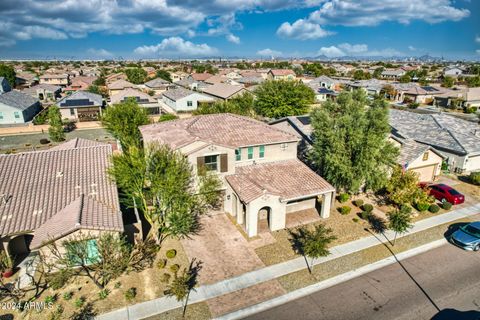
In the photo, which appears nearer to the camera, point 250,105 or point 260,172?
point 260,172

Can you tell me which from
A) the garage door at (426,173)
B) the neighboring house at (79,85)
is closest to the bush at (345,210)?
the garage door at (426,173)

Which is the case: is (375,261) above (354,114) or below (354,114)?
below

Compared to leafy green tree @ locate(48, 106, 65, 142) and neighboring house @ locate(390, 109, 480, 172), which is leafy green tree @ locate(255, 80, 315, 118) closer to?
neighboring house @ locate(390, 109, 480, 172)

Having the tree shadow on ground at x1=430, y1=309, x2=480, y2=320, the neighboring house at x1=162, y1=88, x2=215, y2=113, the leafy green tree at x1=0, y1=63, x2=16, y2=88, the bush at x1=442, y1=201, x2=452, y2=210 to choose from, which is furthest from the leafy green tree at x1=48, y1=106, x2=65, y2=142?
the leafy green tree at x1=0, y1=63, x2=16, y2=88

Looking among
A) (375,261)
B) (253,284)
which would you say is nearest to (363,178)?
(375,261)

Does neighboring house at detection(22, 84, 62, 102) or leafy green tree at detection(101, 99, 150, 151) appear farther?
neighboring house at detection(22, 84, 62, 102)

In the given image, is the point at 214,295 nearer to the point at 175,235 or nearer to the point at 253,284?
the point at 253,284

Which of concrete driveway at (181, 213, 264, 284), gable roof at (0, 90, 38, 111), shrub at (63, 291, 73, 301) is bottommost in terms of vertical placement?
concrete driveway at (181, 213, 264, 284)
